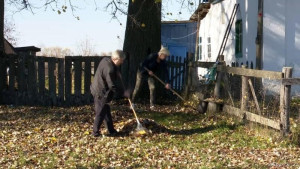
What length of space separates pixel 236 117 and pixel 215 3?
12.2 meters

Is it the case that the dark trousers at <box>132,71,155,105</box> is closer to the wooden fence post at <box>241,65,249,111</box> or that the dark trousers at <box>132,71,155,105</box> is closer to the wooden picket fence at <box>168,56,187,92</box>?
the wooden picket fence at <box>168,56,187,92</box>

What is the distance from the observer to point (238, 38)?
18.2m

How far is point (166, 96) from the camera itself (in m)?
14.2

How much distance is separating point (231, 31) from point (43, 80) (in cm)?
839

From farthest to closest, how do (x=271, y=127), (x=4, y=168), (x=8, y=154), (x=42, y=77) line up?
(x=42, y=77), (x=271, y=127), (x=8, y=154), (x=4, y=168)

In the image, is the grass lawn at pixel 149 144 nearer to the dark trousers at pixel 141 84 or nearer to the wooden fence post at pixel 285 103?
the wooden fence post at pixel 285 103

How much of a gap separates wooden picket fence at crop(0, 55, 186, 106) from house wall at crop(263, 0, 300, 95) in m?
5.67

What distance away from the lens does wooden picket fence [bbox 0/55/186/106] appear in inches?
547

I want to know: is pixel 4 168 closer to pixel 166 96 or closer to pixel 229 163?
pixel 229 163

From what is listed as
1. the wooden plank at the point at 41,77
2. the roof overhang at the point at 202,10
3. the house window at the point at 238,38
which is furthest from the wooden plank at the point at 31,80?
the roof overhang at the point at 202,10

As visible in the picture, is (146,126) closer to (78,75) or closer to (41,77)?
(78,75)

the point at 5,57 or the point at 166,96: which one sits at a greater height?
the point at 5,57

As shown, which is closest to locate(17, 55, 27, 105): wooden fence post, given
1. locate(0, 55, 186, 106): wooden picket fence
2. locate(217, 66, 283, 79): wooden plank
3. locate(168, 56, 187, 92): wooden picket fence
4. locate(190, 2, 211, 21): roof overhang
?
locate(0, 55, 186, 106): wooden picket fence

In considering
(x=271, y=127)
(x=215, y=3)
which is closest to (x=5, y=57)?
(x=271, y=127)
